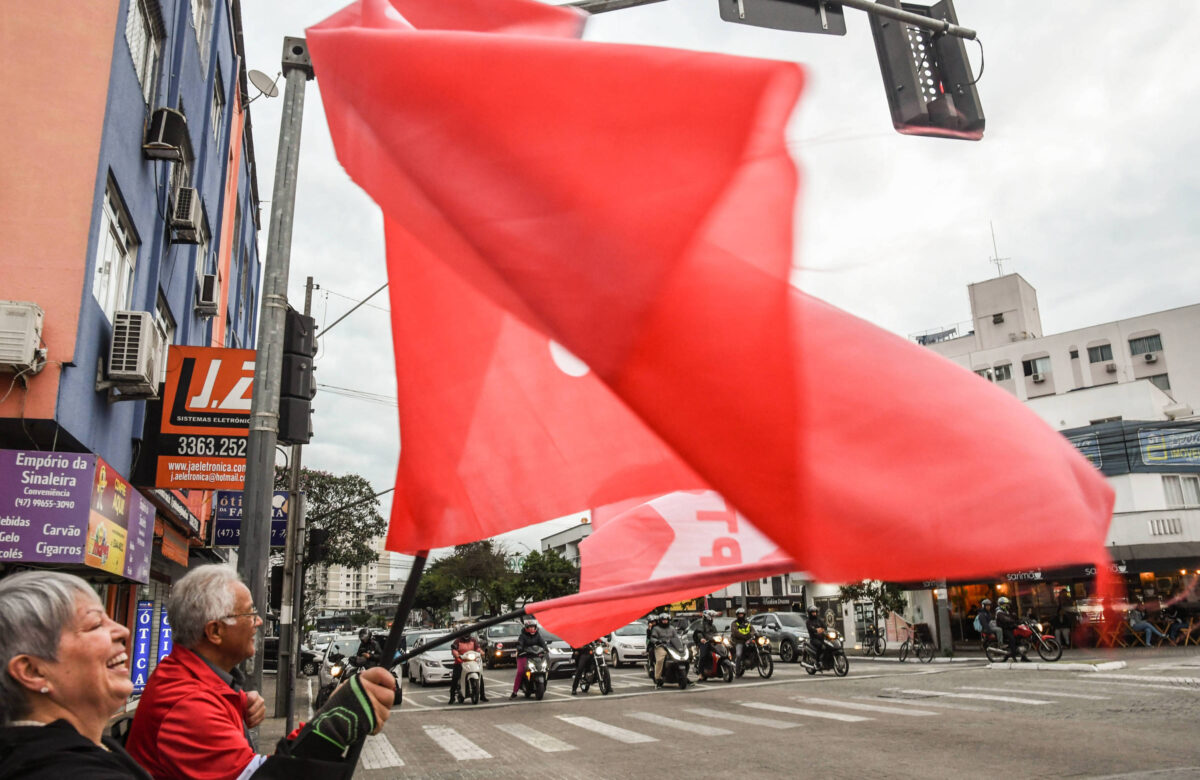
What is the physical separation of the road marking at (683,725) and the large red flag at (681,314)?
9716 millimetres

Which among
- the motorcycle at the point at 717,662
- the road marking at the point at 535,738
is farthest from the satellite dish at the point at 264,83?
the motorcycle at the point at 717,662

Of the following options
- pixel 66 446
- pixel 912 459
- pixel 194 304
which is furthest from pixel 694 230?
pixel 194 304

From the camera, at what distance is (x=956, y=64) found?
20.6 ft

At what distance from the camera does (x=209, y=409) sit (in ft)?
33.6

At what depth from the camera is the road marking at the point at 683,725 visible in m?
10.9

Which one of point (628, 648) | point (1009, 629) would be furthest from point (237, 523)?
point (1009, 629)

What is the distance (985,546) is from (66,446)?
9.28 meters

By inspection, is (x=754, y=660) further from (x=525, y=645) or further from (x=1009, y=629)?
(x=1009, y=629)

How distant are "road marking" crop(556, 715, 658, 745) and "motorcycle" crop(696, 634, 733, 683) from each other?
6053mm

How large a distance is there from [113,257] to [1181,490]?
3308cm

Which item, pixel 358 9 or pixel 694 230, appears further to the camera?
pixel 358 9

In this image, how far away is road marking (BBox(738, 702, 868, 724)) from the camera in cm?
1166

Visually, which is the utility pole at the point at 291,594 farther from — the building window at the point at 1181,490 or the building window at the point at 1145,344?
the building window at the point at 1145,344

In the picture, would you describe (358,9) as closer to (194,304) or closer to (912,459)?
(912,459)
